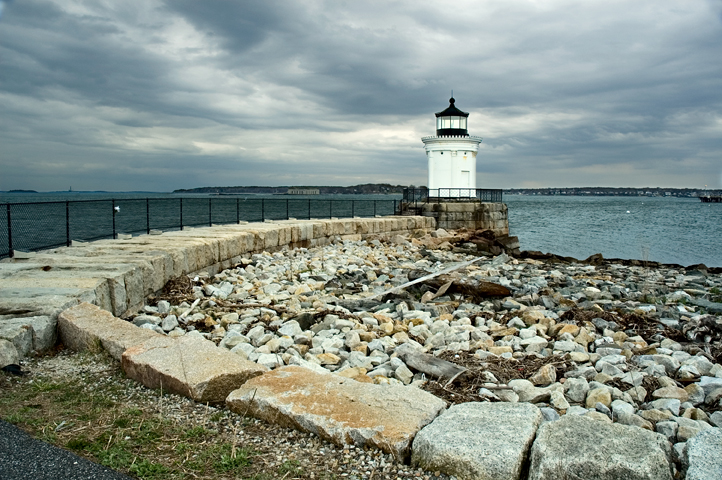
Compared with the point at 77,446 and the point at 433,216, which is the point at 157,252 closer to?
the point at 77,446

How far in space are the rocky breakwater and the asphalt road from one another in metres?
0.92

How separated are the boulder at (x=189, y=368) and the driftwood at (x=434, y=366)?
5.13ft

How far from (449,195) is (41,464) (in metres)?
24.8

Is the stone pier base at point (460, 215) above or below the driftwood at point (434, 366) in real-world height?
above

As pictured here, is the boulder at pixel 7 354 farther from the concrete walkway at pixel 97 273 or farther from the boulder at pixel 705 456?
the boulder at pixel 705 456

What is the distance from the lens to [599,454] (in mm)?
2582

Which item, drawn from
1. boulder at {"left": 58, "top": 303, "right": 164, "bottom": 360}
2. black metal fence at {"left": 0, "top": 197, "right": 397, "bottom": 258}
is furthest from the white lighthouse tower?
boulder at {"left": 58, "top": 303, "right": 164, "bottom": 360}

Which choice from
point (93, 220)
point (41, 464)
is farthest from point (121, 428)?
point (93, 220)

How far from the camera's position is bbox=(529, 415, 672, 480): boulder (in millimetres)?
2504

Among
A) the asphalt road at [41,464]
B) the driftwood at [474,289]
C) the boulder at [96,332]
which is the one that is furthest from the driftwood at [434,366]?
the driftwood at [474,289]

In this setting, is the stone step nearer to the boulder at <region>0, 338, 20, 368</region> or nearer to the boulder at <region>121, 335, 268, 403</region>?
the boulder at <region>121, 335, 268, 403</region>

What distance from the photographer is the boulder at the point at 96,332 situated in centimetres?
436

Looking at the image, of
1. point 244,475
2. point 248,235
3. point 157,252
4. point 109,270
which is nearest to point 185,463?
point 244,475

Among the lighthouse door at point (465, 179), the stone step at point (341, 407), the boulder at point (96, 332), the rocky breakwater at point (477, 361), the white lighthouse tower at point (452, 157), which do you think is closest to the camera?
the rocky breakwater at point (477, 361)
